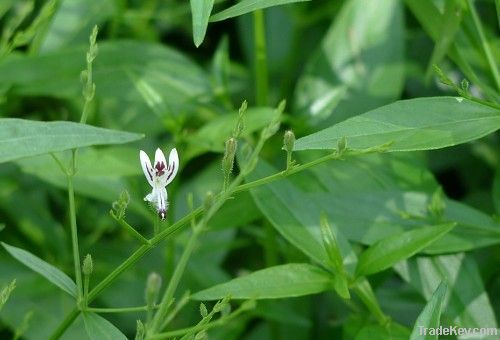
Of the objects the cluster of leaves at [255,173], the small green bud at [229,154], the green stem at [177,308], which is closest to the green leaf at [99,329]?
the cluster of leaves at [255,173]

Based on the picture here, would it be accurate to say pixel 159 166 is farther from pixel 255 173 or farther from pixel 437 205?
pixel 437 205

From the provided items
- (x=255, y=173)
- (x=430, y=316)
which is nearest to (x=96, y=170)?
(x=255, y=173)

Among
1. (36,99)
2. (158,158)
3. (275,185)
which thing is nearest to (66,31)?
(36,99)

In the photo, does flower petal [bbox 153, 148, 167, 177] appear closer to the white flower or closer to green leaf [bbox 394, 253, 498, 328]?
the white flower

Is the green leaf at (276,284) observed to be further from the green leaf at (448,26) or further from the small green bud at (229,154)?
the green leaf at (448,26)

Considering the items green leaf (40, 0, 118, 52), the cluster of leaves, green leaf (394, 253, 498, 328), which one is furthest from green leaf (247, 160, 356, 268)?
green leaf (40, 0, 118, 52)

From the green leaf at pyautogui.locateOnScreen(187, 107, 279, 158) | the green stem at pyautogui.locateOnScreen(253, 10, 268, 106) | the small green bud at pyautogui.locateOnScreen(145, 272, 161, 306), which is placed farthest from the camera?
the green stem at pyautogui.locateOnScreen(253, 10, 268, 106)
